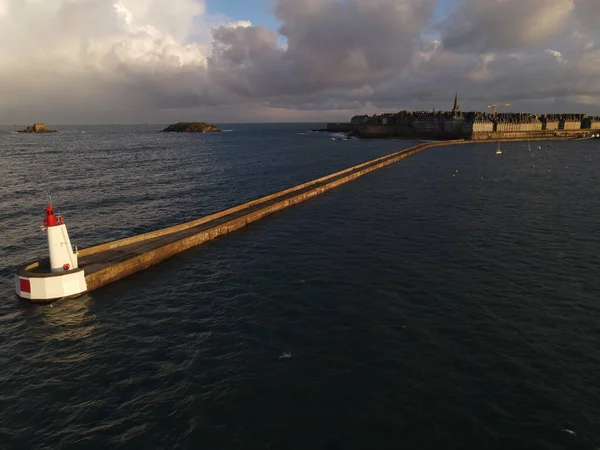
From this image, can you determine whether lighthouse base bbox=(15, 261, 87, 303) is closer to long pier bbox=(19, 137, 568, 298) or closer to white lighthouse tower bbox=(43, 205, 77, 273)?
long pier bbox=(19, 137, 568, 298)

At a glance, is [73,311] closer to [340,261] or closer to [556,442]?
[340,261]

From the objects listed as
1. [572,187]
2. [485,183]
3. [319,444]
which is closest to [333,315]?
[319,444]

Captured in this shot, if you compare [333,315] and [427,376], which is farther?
[333,315]

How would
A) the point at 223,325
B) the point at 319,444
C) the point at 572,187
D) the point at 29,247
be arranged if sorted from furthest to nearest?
the point at 572,187
the point at 29,247
the point at 223,325
the point at 319,444

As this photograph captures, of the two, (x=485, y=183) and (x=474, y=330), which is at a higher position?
(x=485, y=183)

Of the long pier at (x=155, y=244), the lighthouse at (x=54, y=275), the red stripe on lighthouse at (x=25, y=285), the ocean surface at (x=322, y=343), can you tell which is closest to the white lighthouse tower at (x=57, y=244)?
the lighthouse at (x=54, y=275)

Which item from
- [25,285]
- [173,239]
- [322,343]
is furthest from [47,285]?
[322,343]

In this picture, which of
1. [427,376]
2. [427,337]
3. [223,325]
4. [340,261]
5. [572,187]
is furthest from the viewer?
[572,187]

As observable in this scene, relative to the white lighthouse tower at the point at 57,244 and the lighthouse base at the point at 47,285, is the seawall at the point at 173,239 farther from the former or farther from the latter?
the white lighthouse tower at the point at 57,244

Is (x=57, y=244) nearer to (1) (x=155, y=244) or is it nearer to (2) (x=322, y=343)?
(1) (x=155, y=244)
